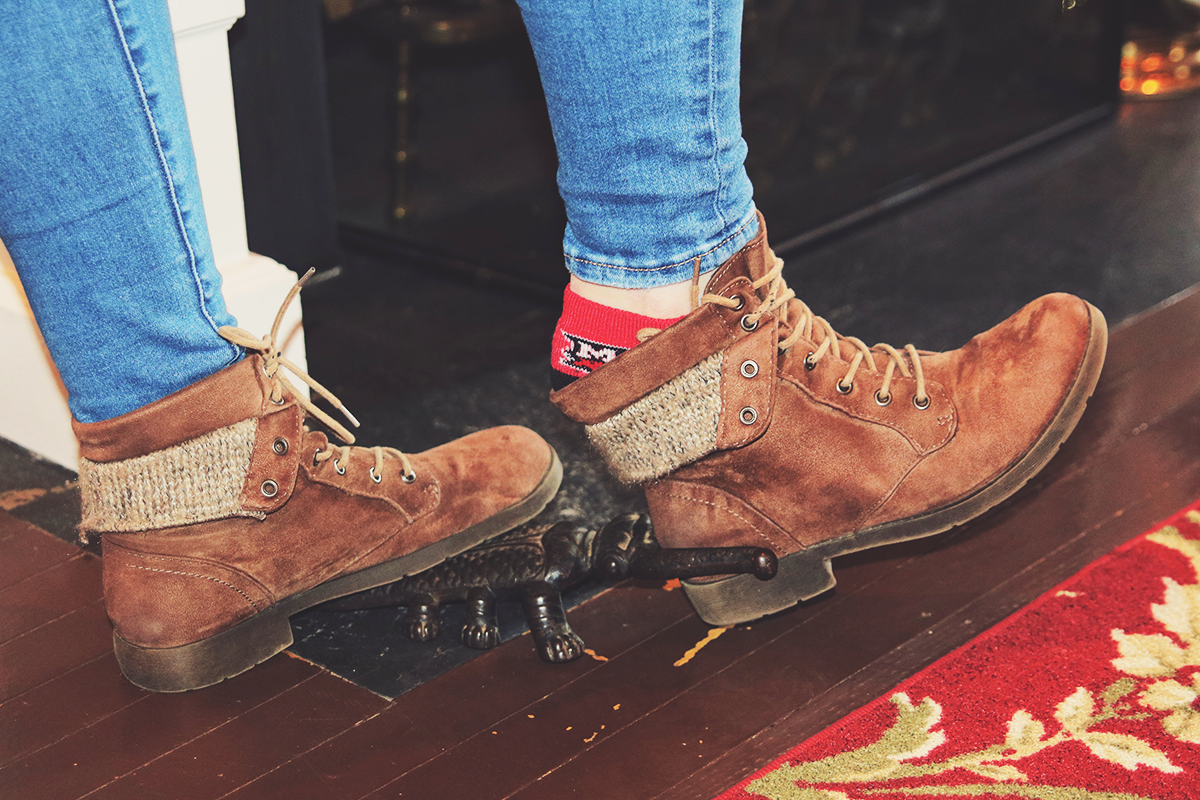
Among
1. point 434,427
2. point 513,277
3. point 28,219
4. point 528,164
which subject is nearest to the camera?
point 28,219

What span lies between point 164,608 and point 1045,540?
2.69 ft

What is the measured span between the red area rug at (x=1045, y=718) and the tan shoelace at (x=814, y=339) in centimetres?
23

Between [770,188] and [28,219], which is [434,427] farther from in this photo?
[770,188]

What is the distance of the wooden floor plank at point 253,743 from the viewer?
909mm

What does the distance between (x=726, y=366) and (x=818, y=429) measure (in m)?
0.11

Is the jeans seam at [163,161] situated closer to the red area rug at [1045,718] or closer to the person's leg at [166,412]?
the person's leg at [166,412]

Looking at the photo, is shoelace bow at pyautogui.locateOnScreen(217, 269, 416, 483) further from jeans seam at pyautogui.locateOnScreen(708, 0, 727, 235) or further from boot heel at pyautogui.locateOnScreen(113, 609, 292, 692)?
jeans seam at pyautogui.locateOnScreen(708, 0, 727, 235)

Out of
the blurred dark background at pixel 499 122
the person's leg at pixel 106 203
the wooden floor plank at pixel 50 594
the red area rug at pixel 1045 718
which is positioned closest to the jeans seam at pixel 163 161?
the person's leg at pixel 106 203

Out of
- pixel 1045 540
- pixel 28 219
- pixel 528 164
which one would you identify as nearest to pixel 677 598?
pixel 1045 540

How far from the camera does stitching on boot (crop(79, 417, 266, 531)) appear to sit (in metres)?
0.94

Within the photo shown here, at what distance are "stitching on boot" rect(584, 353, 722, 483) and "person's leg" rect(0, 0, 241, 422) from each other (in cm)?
31

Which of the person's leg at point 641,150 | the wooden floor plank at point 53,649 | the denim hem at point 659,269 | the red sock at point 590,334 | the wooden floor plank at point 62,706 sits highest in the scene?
the person's leg at point 641,150

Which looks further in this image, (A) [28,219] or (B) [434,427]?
(B) [434,427]

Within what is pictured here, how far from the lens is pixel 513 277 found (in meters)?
1.99
